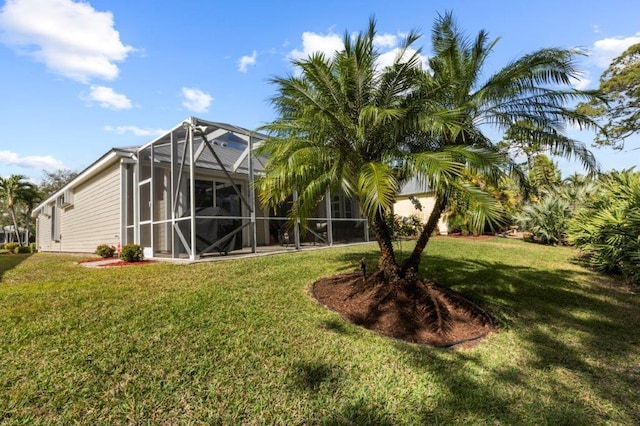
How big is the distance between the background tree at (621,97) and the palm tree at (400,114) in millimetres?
14571

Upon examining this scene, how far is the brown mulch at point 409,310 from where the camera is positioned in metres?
4.46

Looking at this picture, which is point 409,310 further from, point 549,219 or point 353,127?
point 549,219

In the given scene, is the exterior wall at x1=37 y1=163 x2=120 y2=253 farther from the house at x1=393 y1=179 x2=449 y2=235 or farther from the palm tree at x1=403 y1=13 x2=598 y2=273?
the house at x1=393 y1=179 x2=449 y2=235

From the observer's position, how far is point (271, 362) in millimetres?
3363

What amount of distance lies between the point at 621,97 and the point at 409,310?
833 inches

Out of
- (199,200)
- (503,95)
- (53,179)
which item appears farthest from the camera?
(53,179)

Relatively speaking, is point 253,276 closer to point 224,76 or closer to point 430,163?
point 430,163

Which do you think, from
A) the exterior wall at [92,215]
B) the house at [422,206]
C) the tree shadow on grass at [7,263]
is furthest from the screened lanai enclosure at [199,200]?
the house at [422,206]

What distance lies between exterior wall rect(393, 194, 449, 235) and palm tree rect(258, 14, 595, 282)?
41.9ft

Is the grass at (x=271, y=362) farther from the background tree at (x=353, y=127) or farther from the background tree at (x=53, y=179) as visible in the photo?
the background tree at (x=53, y=179)

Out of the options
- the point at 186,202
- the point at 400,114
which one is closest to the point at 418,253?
the point at 400,114

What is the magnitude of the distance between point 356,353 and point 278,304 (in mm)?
1699

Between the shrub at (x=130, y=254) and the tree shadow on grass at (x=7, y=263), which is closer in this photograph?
the tree shadow on grass at (x=7, y=263)

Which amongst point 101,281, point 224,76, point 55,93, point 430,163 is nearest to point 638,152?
point 430,163
